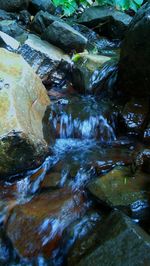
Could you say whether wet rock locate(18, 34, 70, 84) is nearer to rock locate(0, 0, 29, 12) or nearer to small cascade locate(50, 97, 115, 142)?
small cascade locate(50, 97, 115, 142)

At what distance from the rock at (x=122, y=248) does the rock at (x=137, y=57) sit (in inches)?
104

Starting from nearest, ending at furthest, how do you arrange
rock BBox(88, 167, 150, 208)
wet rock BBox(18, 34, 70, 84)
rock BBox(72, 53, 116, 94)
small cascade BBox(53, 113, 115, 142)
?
rock BBox(88, 167, 150, 208)
small cascade BBox(53, 113, 115, 142)
rock BBox(72, 53, 116, 94)
wet rock BBox(18, 34, 70, 84)

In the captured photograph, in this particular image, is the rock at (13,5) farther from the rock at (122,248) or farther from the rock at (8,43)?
the rock at (122,248)

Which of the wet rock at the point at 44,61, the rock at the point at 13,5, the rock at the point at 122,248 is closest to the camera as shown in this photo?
the rock at the point at 122,248

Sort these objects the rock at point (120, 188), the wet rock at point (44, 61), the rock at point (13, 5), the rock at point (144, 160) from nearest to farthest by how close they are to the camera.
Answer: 1. the rock at point (120, 188)
2. the rock at point (144, 160)
3. the wet rock at point (44, 61)
4. the rock at point (13, 5)

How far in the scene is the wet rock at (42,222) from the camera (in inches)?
130

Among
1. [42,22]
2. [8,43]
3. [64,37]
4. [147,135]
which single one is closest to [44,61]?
[8,43]

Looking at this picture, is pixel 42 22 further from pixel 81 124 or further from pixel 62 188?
pixel 62 188

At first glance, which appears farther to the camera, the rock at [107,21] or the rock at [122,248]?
the rock at [107,21]

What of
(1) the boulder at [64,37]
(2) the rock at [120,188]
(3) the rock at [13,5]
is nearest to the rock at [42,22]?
(1) the boulder at [64,37]

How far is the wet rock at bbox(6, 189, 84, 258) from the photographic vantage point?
329cm

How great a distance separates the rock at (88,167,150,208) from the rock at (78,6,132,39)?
19.4 feet

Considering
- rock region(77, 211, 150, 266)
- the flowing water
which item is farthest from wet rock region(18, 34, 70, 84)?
rock region(77, 211, 150, 266)

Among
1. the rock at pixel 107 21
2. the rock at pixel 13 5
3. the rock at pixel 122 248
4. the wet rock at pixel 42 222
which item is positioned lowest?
the wet rock at pixel 42 222
